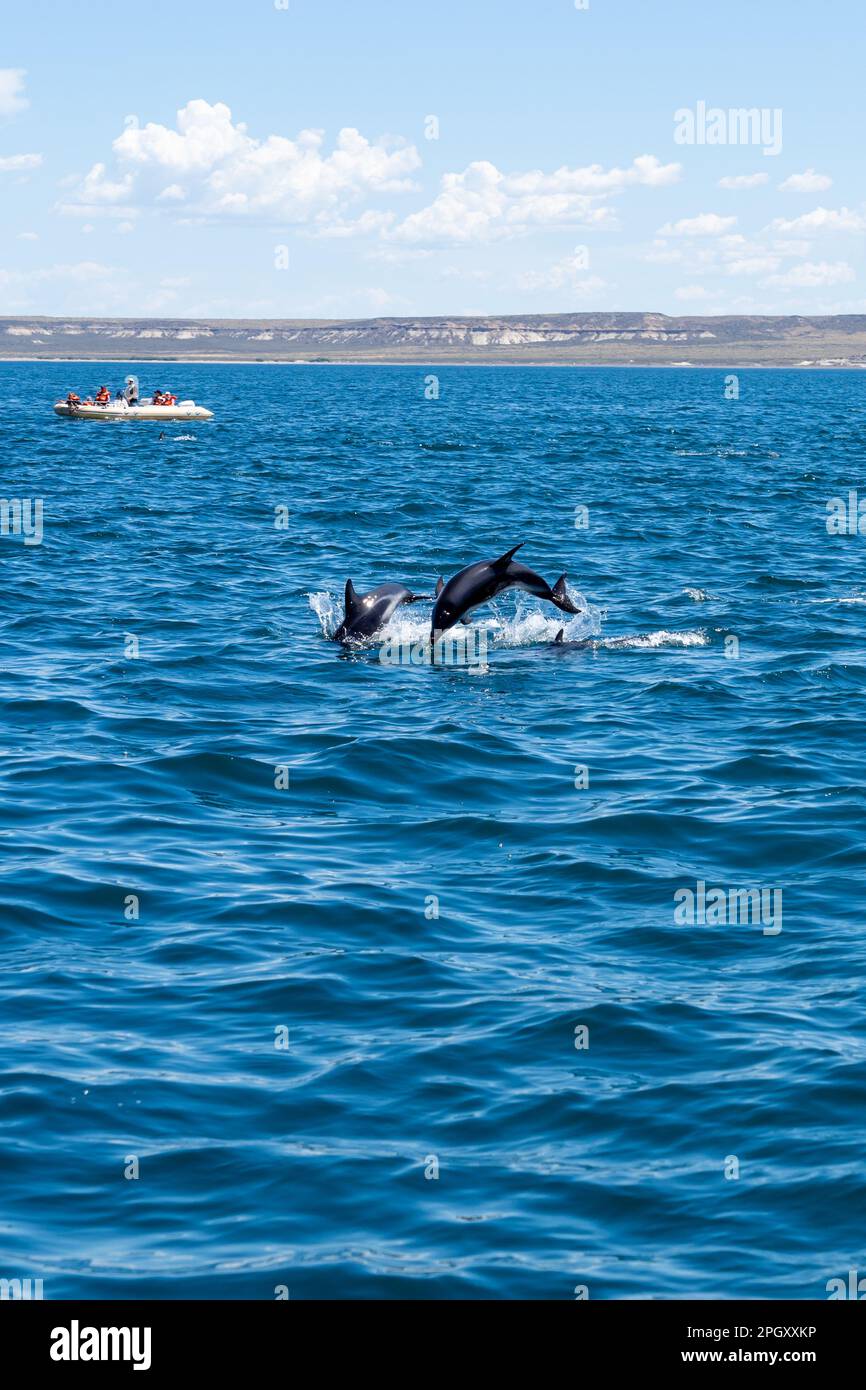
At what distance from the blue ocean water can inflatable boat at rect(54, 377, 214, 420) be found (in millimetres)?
52982

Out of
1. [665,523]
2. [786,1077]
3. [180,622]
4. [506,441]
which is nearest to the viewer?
[786,1077]

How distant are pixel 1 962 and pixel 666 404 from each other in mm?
130763

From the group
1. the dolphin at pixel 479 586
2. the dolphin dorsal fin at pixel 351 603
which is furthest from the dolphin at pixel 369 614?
the dolphin at pixel 479 586

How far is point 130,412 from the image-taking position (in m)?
82.9

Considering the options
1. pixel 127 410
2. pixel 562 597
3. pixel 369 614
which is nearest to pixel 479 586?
pixel 562 597

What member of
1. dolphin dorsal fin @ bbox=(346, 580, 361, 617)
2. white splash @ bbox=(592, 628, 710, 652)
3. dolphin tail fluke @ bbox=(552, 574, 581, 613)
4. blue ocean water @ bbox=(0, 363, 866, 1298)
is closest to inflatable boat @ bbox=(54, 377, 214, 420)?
blue ocean water @ bbox=(0, 363, 866, 1298)

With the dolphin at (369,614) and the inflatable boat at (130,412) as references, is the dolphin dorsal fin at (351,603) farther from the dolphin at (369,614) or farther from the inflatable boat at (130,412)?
the inflatable boat at (130,412)

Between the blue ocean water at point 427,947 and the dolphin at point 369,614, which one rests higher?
the dolphin at point 369,614

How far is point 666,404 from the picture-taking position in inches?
5482

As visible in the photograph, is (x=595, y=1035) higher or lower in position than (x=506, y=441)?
lower

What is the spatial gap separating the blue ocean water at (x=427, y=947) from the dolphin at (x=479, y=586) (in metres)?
0.90

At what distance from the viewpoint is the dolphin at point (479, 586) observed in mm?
24609
